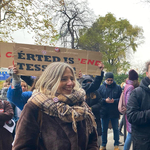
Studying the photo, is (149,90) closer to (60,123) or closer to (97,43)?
(60,123)

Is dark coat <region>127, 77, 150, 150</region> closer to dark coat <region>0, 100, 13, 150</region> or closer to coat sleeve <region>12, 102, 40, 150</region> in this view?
coat sleeve <region>12, 102, 40, 150</region>

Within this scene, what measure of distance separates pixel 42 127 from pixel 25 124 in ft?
0.47

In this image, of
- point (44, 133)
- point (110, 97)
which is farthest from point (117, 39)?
point (44, 133)

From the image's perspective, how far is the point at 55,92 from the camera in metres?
1.66

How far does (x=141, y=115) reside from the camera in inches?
93.8

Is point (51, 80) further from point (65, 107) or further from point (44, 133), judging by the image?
point (44, 133)

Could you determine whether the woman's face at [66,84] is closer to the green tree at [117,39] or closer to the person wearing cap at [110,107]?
the person wearing cap at [110,107]

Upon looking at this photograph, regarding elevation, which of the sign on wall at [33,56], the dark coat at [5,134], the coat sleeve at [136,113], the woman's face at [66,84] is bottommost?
the dark coat at [5,134]

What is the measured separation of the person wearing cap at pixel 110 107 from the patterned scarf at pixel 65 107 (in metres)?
2.95

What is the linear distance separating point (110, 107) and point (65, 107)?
326cm

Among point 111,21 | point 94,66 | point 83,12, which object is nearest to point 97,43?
point 83,12

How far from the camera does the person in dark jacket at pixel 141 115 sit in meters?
2.38

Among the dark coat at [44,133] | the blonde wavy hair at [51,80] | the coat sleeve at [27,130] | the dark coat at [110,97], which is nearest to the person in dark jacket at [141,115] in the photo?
the dark coat at [44,133]

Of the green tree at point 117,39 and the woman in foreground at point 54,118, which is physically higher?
the green tree at point 117,39
